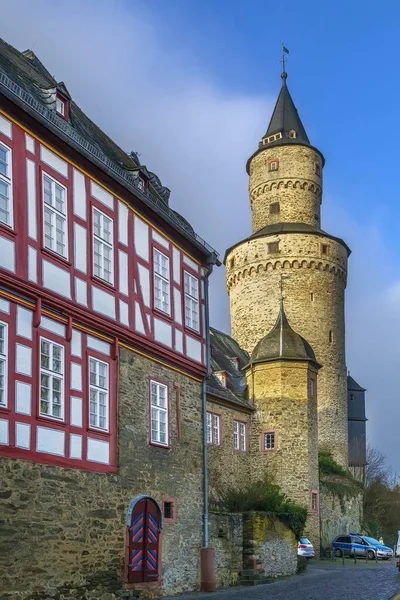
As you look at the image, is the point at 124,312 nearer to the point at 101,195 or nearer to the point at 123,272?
the point at 123,272

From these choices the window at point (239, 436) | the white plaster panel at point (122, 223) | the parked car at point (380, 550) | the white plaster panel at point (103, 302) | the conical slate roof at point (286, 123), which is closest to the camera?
the white plaster panel at point (103, 302)

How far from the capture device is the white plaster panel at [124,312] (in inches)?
697

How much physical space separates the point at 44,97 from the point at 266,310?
32.6 meters

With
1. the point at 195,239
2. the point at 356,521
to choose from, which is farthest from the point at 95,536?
the point at 356,521

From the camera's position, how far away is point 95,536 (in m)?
Result: 15.9

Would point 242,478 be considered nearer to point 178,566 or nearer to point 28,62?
point 178,566

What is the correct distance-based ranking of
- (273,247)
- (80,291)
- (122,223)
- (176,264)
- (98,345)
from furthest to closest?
(273,247)
(176,264)
(122,223)
(98,345)
(80,291)

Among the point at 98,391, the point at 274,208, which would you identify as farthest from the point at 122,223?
the point at 274,208

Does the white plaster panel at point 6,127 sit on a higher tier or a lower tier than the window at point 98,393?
higher

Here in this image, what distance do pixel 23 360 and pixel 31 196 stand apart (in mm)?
2868

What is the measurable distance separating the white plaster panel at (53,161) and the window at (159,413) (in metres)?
5.20

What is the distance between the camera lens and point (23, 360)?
14.1 metres

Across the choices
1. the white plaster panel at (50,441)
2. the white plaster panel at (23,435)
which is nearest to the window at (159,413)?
the white plaster panel at (50,441)

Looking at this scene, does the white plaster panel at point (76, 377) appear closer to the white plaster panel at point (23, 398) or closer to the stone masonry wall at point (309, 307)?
the white plaster panel at point (23, 398)
